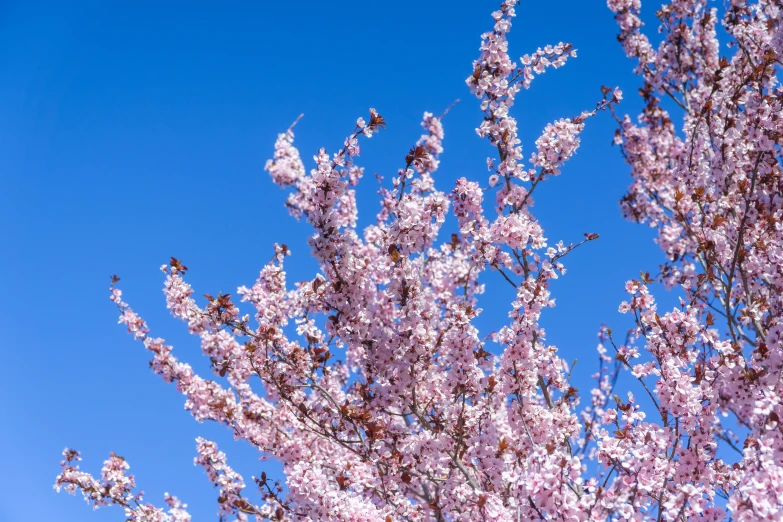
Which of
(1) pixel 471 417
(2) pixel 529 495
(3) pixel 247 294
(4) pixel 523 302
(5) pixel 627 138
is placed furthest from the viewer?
(5) pixel 627 138

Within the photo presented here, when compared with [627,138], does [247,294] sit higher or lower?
lower

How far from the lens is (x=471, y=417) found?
6.59 m

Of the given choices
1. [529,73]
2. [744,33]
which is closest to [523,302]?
[529,73]

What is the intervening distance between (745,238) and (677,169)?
1.47m

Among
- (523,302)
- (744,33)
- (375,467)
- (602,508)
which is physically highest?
(744,33)

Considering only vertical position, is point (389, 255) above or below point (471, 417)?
above

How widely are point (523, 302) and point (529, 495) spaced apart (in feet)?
7.86

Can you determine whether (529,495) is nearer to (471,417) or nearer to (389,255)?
(471,417)

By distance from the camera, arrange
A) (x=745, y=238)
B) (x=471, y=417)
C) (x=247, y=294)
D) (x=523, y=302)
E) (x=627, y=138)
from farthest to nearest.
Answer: (x=627, y=138)
(x=247, y=294)
(x=745, y=238)
(x=471, y=417)
(x=523, y=302)

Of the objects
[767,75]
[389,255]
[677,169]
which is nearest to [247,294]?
[389,255]

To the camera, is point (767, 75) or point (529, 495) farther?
point (767, 75)

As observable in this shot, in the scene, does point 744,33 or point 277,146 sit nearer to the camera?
point 744,33

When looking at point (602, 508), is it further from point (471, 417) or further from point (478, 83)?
point (478, 83)

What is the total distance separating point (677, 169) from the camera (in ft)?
28.1
